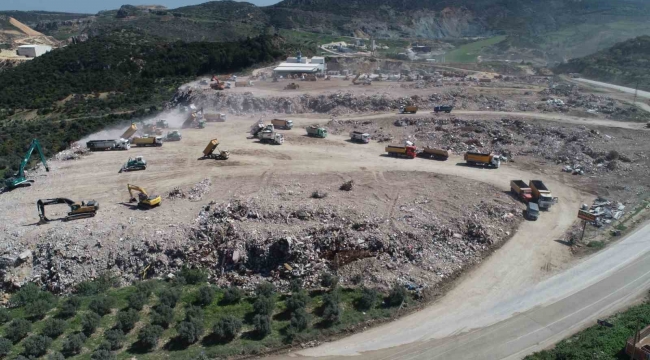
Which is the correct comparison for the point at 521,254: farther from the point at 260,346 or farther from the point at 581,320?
the point at 260,346

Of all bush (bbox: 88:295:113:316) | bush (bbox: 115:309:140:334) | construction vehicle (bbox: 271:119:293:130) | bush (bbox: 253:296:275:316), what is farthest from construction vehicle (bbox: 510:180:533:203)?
bush (bbox: 88:295:113:316)

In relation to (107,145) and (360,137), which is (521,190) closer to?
(360,137)

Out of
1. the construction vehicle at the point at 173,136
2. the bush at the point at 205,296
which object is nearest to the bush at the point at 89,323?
the bush at the point at 205,296

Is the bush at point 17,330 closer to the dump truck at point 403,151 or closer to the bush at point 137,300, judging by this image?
the bush at point 137,300

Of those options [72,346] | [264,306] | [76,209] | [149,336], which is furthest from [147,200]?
[264,306]

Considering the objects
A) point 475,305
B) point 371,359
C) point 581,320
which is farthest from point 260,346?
point 581,320

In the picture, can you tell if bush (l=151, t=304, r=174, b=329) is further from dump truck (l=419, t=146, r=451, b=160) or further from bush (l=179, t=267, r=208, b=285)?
dump truck (l=419, t=146, r=451, b=160)
